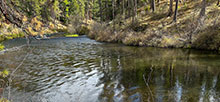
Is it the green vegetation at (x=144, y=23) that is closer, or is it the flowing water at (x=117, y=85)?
the green vegetation at (x=144, y=23)

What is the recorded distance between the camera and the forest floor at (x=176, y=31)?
50.3ft

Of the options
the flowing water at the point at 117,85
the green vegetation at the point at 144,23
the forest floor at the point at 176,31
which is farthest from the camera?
the forest floor at the point at 176,31

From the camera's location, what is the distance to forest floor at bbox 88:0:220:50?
50.3ft

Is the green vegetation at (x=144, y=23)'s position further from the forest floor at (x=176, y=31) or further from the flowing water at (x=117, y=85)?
the flowing water at (x=117, y=85)

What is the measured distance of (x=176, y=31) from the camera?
20.8 metres

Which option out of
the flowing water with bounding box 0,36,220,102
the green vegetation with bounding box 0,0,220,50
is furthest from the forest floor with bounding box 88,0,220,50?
the flowing water with bounding box 0,36,220,102

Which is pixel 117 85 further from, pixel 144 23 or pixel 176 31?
pixel 144 23

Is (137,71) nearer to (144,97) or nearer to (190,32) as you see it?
(144,97)

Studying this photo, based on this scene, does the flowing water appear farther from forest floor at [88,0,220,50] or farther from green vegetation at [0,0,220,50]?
forest floor at [88,0,220,50]

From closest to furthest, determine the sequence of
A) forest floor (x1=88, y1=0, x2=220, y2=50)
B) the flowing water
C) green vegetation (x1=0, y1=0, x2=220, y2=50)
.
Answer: green vegetation (x1=0, y1=0, x2=220, y2=50) < the flowing water < forest floor (x1=88, y1=0, x2=220, y2=50)

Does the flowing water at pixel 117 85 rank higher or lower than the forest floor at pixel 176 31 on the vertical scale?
lower

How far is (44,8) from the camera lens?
3.58 m

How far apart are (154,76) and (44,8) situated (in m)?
6.29

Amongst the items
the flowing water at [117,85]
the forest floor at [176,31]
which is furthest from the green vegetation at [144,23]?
the flowing water at [117,85]
